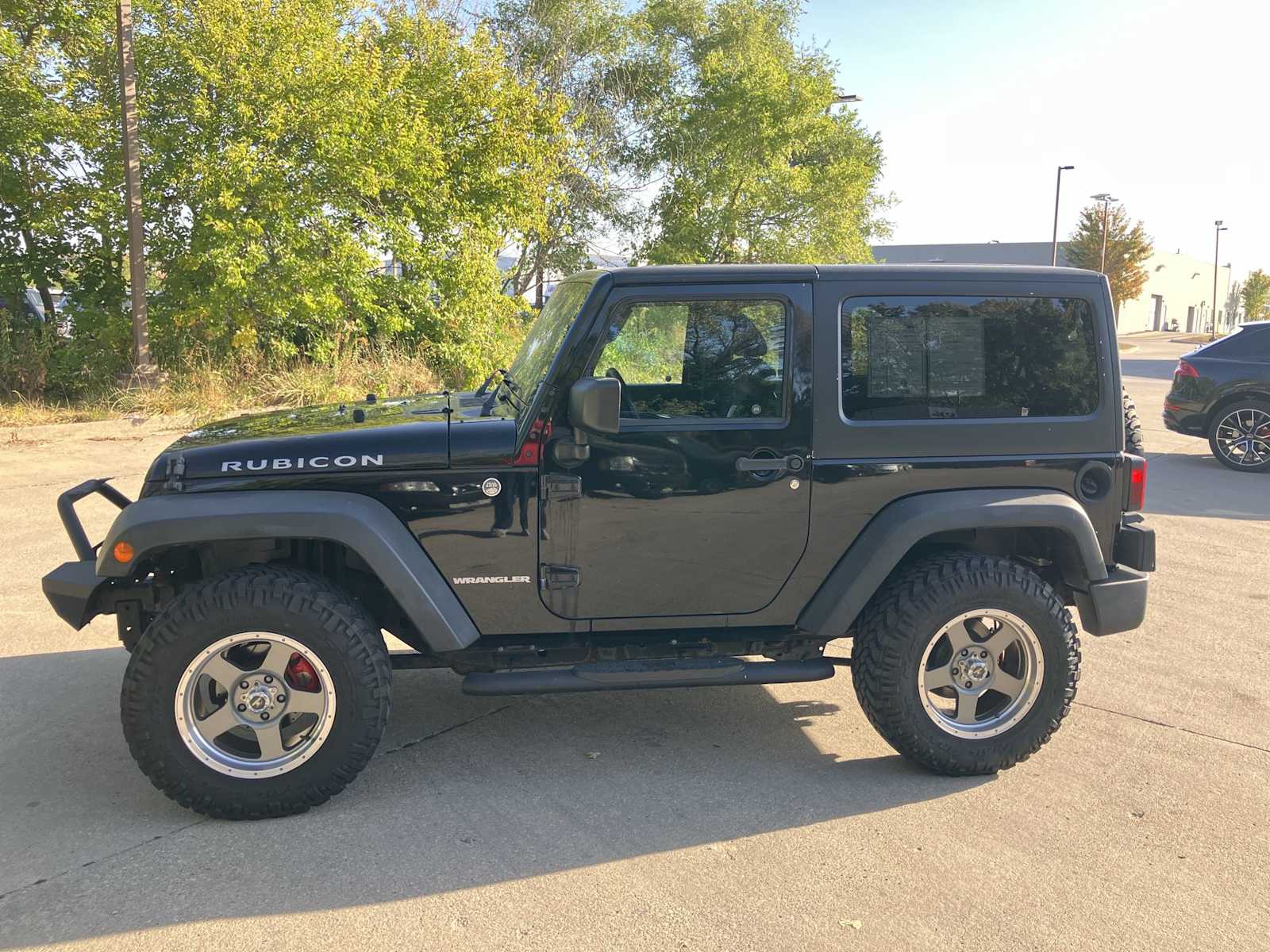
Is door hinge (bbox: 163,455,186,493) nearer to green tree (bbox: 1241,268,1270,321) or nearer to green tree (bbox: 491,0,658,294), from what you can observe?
green tree (bbox: 491,0,658,294)

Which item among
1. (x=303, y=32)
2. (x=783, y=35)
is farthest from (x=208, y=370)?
(x=783, y=35)

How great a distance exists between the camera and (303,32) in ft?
45.8

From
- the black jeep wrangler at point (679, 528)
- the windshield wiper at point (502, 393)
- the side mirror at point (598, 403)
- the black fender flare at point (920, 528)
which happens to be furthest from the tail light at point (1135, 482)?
the windshield wiper at point (502, 393)

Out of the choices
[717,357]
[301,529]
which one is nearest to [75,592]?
[301,529]

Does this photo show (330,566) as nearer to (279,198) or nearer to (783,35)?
(279,198)

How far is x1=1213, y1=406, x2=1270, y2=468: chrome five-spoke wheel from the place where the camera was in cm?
1120

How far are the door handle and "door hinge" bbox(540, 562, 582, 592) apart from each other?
720 mm

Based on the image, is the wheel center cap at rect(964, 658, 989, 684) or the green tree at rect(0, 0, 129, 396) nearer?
the wheel center cap at rect(964, 658, 989, 684)

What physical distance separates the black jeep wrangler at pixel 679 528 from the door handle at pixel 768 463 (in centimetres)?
1

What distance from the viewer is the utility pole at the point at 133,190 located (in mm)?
12797

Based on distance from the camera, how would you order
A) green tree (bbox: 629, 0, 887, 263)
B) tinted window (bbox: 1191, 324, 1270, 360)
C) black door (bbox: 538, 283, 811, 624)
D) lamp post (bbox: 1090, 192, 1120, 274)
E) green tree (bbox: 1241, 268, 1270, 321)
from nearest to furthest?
black door (bbox: 538, 283, 811, 624), tinted window (bbox: 1191, 324, 1270, 360), green tree (bbox: 629, 0, 887, 263), lamp post (bbox: 1090, 192, 1120, 274), green tree (bbox: 1241, 268, 1270, 321)

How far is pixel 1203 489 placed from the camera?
1003cm

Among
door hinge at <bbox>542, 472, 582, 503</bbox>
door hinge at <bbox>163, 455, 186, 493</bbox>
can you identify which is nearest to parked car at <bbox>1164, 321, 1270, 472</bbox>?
door hinge at <bbox>542, 472, 582, 503</bbox>

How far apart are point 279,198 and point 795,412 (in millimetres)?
12036
